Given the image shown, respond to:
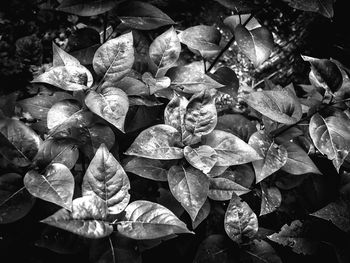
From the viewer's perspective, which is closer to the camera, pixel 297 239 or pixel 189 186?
pixel 189 186

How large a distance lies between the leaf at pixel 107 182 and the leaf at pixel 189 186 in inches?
7.9

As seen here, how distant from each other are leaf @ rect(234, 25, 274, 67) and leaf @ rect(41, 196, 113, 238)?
0.96m

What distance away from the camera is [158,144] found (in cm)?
131

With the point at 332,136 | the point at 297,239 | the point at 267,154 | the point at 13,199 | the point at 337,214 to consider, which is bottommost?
the point at 297,239

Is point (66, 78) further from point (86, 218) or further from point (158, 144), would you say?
point (86, 218)

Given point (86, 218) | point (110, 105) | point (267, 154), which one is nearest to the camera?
point (86, 218)

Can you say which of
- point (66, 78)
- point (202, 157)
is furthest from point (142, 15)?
point (202, 157)

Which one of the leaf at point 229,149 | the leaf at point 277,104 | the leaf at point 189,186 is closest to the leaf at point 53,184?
the leaf at point 189,186

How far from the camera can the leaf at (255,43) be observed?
58.8 inches

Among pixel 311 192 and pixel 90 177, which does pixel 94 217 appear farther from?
pixel 311 192

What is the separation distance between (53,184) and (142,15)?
950 mm

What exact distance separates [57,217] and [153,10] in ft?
3.63

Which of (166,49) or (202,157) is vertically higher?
(166,49)

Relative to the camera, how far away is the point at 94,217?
3.67ft
